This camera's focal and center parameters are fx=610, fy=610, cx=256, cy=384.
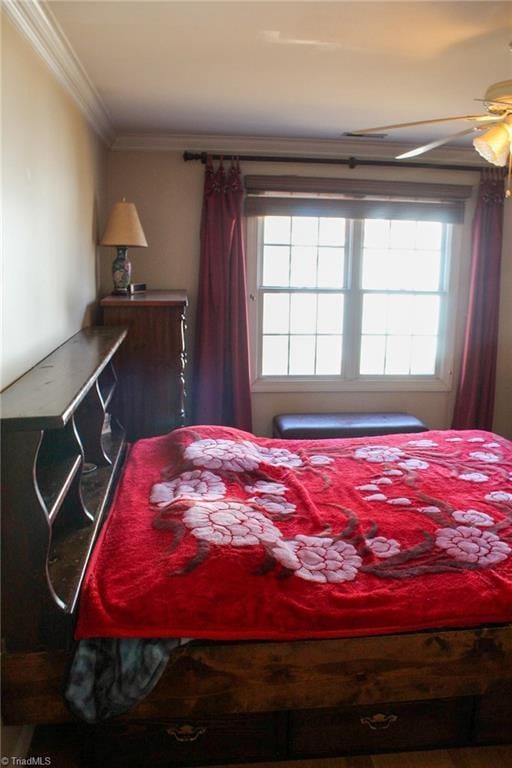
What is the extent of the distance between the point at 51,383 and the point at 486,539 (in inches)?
57.9

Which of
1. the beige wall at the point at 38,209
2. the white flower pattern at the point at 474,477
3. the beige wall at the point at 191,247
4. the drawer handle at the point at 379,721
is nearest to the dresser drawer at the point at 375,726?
the drawer handle at the point at 379,721

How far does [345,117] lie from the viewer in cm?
344

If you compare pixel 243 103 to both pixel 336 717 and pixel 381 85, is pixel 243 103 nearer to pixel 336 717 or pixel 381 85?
pixel 381 85

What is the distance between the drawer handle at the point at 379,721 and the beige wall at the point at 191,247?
277cm

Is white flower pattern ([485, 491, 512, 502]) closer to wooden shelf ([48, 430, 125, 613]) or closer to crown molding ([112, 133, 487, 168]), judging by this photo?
wooden shelf ([48, 430, 125, 613])

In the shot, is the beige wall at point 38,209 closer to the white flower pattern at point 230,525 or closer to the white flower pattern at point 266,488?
the white flower pattern at point 230,525

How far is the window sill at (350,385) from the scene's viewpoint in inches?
175

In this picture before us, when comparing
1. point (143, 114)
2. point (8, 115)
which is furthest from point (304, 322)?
point (8, 115)

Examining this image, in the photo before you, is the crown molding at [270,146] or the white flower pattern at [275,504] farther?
the crown molding at [270,146]

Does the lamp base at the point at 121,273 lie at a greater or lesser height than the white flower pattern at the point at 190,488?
greater

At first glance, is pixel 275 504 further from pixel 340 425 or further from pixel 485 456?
pixel 340 425

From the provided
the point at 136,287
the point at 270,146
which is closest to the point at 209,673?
the point at 136,287

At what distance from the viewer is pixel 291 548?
1.91 m

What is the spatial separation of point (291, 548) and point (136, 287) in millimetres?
2446
